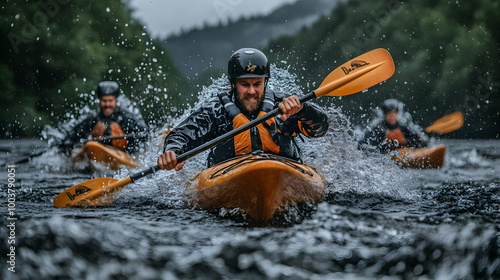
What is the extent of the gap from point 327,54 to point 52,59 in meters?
12.0

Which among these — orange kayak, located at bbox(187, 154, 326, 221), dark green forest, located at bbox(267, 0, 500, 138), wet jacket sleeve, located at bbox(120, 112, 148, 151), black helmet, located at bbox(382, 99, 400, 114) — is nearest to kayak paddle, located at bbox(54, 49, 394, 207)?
orange kayak, located at bbox(187, 154, 326, 221)

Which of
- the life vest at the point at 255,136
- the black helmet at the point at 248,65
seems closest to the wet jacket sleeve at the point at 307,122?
the life vest at the point at 255,136

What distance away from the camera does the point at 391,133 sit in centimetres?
829

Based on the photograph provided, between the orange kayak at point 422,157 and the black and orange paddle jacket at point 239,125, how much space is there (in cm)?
372

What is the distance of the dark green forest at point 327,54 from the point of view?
18.0m

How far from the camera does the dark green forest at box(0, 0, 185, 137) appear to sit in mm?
17719

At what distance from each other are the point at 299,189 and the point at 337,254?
2.72 feet

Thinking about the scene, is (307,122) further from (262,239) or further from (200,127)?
(262,239)

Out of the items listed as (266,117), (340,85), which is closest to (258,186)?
(266,117)

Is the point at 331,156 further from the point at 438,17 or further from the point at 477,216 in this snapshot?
the point at 438,17

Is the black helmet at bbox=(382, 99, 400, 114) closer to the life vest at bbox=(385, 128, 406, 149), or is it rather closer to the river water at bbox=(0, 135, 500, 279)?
the life vest at bbox=(385, 128, 406, 149)

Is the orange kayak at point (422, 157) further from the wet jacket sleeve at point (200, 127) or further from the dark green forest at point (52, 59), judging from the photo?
the dark green forest at point (52, 59)

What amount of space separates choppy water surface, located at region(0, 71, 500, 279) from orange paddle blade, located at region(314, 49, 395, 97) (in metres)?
0.96

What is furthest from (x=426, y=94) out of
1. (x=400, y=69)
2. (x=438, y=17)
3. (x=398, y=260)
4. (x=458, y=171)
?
(x=398, y=260)
